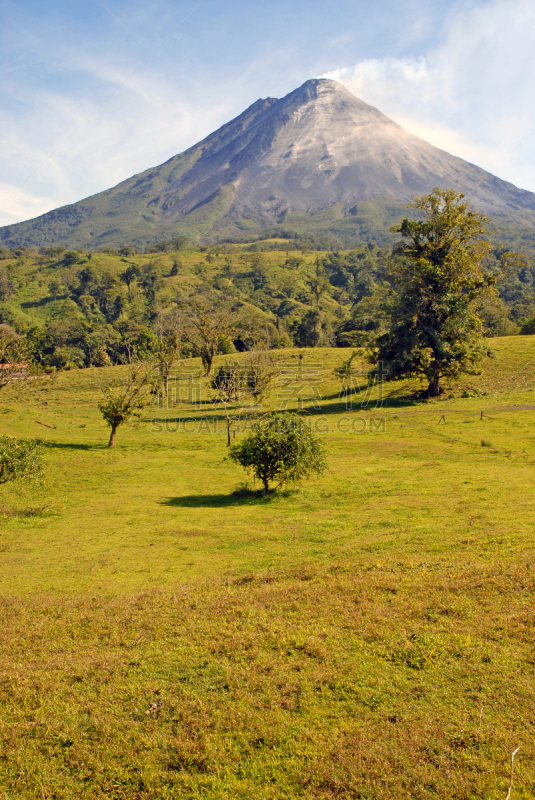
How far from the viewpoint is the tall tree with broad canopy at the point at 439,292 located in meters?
45.1

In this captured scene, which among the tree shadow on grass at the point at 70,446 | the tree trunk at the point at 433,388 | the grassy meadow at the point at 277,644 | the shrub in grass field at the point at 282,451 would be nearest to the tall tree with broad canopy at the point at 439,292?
the tree trunk at the point at 433,388

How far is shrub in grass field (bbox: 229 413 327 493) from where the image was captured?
22.0m

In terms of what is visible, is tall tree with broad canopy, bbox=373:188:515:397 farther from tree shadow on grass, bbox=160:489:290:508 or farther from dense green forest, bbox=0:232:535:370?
tree shadow on grass, bbox=160:489:290:508

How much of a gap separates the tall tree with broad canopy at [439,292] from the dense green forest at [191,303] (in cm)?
303

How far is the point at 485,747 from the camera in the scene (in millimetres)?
6312

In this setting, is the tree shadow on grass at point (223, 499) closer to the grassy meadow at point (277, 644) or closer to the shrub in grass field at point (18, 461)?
the grassy meadow at point (277, 644)

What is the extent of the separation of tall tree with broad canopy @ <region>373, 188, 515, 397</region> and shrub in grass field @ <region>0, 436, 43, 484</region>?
115ft

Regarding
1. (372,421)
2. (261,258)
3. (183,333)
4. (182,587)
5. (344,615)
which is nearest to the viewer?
(344,615)

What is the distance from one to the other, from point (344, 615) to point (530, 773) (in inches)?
174

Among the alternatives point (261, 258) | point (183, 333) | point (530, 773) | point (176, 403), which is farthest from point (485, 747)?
point (261, 258)

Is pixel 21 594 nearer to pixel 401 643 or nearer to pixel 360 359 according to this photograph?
pixel 401 643

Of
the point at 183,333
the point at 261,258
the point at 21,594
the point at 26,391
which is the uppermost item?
the point at 261,258

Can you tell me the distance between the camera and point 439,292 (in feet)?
154

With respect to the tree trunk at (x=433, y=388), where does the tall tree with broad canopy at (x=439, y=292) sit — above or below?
above
